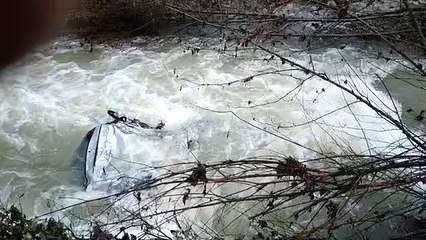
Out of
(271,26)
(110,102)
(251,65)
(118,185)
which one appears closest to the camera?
(271,26)

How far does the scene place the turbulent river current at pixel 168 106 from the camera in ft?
22.1

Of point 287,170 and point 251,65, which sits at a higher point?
point 287,170

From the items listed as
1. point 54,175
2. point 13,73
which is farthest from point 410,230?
point 13,73

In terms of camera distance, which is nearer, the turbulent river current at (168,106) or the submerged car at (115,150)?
the submerged car at (115,150)

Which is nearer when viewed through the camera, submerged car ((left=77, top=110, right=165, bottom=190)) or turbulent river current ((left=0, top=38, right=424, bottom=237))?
submerged car ((left=77, top=110, right=165, bottom=190))

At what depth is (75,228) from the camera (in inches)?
219

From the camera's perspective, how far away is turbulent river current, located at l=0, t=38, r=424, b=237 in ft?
22.1

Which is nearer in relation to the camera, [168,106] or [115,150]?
[115,150]

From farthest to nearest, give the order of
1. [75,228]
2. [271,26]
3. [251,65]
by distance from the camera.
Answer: [251,65]
[75,228]
[271,26]

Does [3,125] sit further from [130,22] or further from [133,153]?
[130,22]

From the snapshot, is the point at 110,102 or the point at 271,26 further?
the point at 110,102

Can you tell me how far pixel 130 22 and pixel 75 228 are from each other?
538cm

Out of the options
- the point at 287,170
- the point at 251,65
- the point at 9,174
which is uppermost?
the point at 287,170

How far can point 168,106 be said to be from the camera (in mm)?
7941
